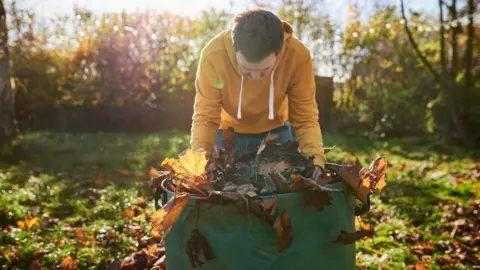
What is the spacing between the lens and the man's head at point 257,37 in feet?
5.63

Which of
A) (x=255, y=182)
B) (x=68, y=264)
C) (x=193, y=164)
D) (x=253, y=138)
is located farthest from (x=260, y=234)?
(x=68, y=264)

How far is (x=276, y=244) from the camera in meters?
1.29

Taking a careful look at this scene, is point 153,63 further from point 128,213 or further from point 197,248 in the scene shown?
point 197,248

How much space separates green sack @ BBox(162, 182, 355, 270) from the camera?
4.19 ft

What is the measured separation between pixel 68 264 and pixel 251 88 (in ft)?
4.95

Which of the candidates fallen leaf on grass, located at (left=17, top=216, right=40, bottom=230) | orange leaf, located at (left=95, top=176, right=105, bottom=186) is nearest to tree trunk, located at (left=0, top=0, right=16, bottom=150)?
orange leaf, located at (left=95, top=176, right=105, bottom=186)

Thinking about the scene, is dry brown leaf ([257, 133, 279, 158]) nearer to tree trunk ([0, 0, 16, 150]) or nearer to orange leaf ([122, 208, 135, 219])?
orange leaf ([122, 208, 135, 219])

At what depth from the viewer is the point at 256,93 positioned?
2270 mm

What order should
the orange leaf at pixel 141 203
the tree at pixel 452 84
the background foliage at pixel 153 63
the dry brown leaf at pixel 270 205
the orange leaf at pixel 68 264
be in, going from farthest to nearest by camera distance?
the background foliage at pixel 153 63 < the tree at pixel 452 84 < the orange leaf at pixel 141 203 < the orange leaf at pixel 68 264 < the dry brown leaf at pixel 270 205

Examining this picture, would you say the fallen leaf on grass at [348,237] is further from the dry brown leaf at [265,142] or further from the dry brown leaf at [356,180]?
the dry brown leaf at [265,142]

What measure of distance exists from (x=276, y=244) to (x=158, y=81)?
908cm

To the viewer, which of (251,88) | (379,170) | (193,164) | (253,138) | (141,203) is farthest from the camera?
(141,203)

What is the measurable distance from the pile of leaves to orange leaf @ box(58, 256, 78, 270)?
135 centimetres

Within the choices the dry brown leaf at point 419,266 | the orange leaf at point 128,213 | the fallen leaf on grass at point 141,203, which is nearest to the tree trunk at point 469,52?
the dry brown leaf at point 419,266
